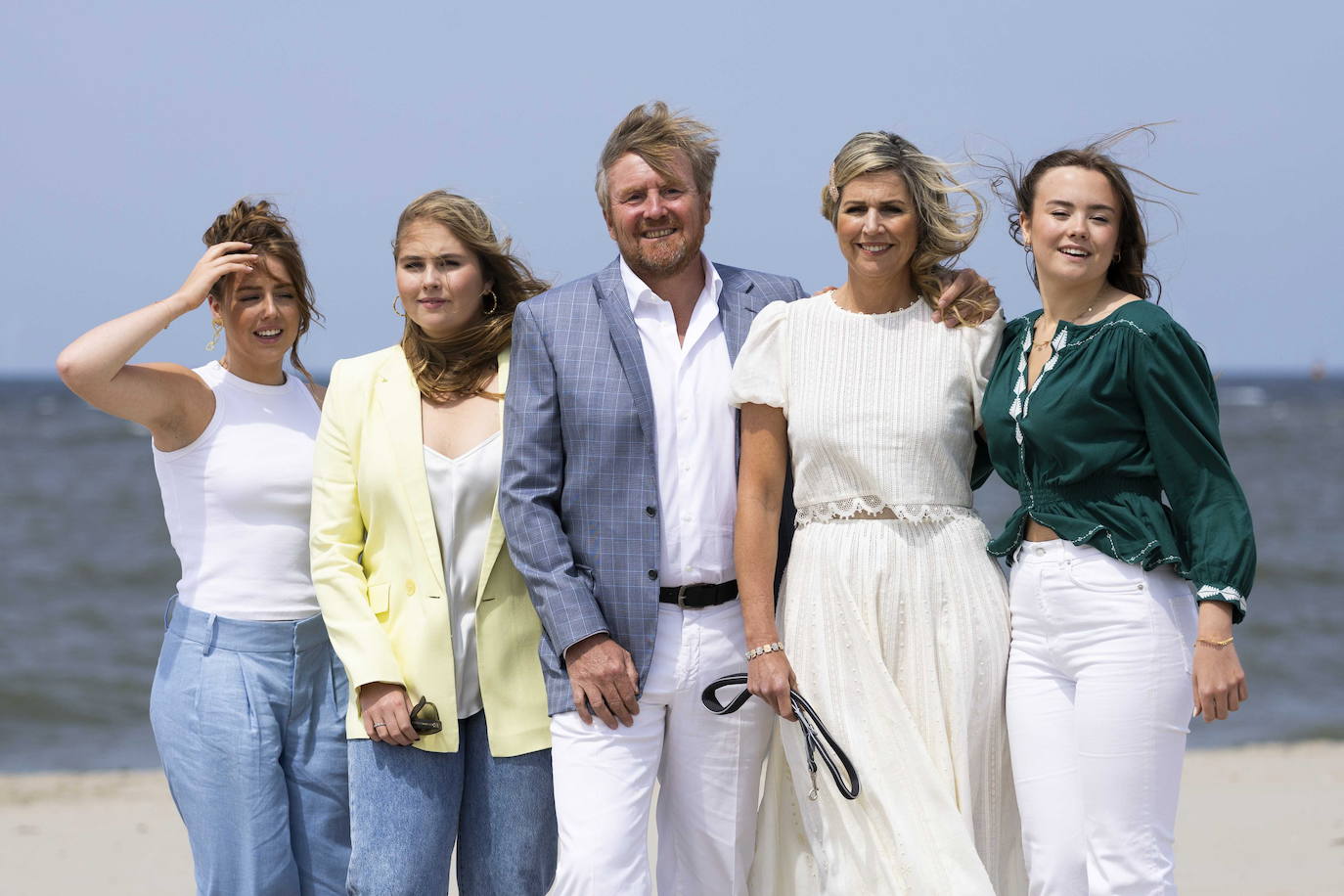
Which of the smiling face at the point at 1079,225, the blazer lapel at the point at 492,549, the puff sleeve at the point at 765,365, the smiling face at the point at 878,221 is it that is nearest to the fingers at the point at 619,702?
the blazer lapel at the point at 492,549

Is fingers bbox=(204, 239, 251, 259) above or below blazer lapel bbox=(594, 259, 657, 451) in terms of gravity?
above

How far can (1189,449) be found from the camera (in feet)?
9.91

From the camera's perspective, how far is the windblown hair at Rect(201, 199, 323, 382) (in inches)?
147

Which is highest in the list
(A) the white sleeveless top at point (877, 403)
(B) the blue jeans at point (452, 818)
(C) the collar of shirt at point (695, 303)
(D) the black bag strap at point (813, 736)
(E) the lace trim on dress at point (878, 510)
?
(C) the collar of shirt at point (695, 303)

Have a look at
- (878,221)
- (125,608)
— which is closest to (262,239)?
(878,221)

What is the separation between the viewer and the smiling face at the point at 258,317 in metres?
3.71

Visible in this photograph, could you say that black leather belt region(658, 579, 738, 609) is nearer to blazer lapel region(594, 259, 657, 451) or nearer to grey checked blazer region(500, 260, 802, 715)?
grey checked blazer region(500, 260, 802, 715)

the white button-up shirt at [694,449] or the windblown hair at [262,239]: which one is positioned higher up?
the windblown hair at [262,239]

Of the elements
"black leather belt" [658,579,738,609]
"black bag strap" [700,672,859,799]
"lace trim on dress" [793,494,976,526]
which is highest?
"lace trim on dress" [793,494,976,526]

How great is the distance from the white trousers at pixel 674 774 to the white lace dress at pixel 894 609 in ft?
0.45

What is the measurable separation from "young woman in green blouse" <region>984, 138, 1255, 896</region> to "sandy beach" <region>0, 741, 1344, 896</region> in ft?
10.0

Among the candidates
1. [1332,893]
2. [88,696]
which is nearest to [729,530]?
[1332,893]

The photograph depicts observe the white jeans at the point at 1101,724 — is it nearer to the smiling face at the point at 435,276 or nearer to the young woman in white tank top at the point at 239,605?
the smiling face at the point at 435,276

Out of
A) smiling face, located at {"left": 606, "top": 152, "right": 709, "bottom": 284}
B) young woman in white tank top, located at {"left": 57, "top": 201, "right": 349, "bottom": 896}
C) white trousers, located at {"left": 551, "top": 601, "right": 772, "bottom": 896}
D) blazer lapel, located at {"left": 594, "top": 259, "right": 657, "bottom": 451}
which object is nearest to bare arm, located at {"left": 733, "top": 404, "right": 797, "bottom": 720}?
white trousers, located at {"left": 551, "top": 601, "right": 772, "bottom": 896}
